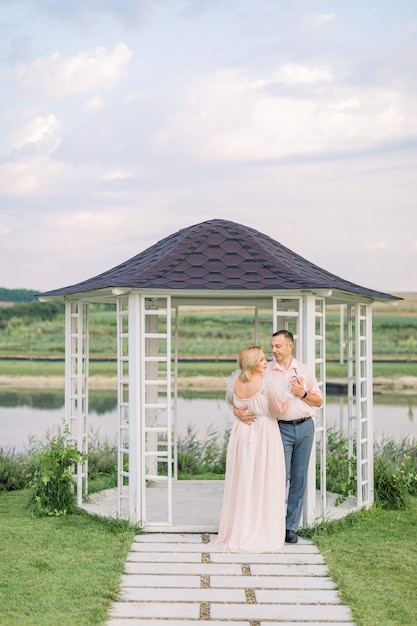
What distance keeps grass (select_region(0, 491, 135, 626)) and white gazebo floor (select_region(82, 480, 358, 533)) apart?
32 centimetres

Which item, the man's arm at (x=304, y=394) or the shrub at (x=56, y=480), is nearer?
the man's arm at (x=304, y=394)

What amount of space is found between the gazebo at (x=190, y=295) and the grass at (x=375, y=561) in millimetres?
303

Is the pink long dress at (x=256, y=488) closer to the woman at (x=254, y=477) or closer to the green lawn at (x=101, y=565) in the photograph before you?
the woman at (x=254, y=477)

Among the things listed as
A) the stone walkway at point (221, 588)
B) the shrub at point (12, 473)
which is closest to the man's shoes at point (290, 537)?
the stone walkway at point (221, 588)

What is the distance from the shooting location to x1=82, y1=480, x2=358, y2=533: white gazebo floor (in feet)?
25.2

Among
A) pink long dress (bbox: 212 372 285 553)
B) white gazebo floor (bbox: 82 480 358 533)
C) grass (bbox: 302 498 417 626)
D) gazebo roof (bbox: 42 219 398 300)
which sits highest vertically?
gazebo roof (bbox: 42 219 398 300)

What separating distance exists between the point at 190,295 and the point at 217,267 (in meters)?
0.45

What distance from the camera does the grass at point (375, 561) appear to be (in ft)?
18.2

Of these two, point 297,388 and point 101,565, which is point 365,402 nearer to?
point 297,388

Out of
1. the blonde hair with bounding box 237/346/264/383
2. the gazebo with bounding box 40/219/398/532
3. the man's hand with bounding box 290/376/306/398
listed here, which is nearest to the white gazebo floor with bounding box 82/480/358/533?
the gazebo with bounding box 40/219/398/532

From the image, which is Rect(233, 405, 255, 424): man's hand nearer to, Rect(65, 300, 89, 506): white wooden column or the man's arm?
the man's arm

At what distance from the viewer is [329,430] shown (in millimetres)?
12133

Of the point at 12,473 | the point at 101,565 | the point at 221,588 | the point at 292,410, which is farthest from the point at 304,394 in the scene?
the point at 12,473

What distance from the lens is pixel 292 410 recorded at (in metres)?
7.17
